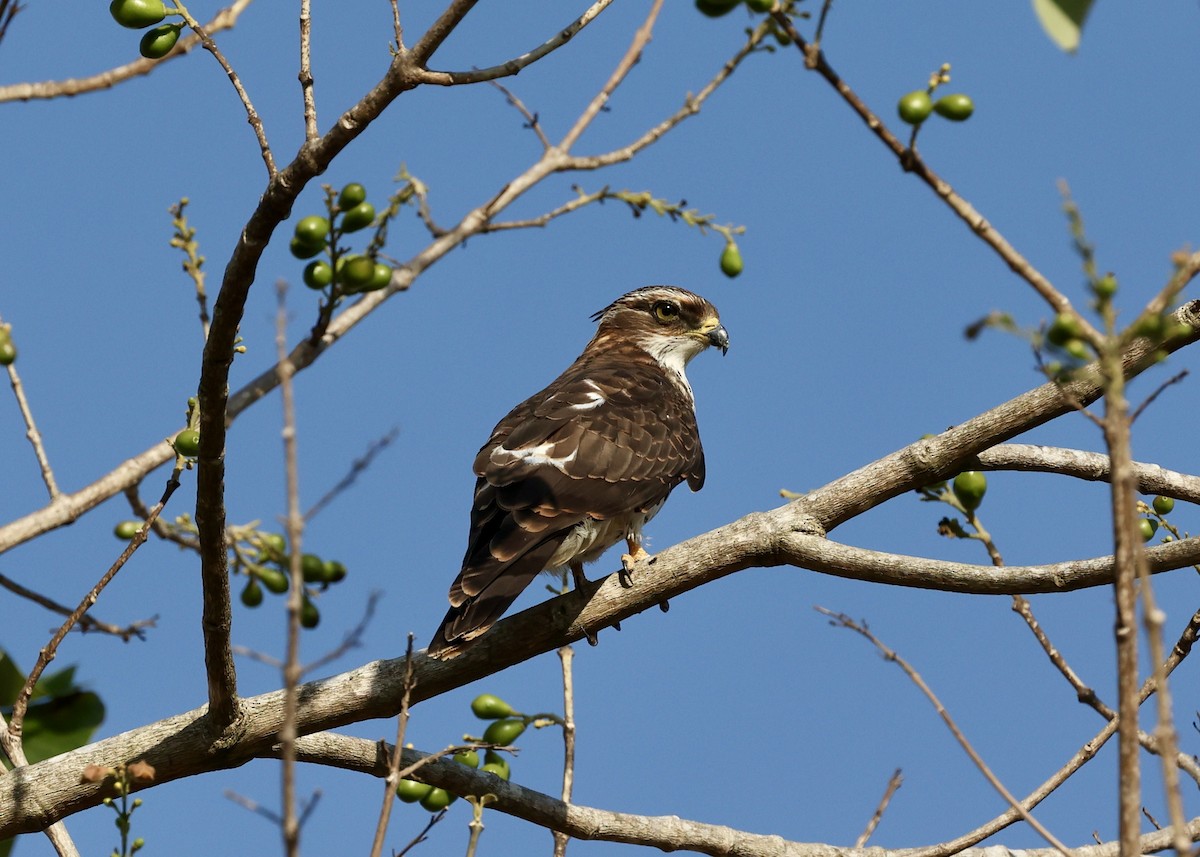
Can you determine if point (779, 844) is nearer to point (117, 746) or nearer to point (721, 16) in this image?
A: point (117, 746)

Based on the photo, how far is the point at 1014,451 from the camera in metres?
5.31

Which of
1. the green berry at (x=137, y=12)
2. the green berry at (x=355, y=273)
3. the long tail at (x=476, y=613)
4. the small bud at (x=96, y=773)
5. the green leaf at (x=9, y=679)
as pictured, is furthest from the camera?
the green leaf at (x=9, y=679)

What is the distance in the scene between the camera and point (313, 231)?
5.20 meters

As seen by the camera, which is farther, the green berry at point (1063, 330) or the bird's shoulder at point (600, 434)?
the bird's shoulder at point (600, 434)

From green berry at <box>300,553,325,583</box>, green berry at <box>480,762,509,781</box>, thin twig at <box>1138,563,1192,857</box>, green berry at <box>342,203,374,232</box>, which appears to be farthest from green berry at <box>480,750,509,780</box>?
thin twig at <box>1138,563,1192,857</box>

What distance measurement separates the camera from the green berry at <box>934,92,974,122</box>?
3.36 metres

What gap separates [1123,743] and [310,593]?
417 cm

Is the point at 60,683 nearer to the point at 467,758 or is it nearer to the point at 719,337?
the point at 467,758

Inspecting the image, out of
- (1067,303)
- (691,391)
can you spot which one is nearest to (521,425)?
(691,391)

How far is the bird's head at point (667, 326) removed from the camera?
325 inches

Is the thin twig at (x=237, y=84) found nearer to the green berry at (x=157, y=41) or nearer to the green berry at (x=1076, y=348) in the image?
the green berry at (x=157, y=41)

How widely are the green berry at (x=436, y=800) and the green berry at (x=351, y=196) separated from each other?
231cm

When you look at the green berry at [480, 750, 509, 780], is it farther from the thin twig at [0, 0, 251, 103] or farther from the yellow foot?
the thin twig at [0, 0, 251, 103]

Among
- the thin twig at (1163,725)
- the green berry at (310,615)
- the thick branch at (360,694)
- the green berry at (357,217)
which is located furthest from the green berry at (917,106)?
the green berry at (310,615)
